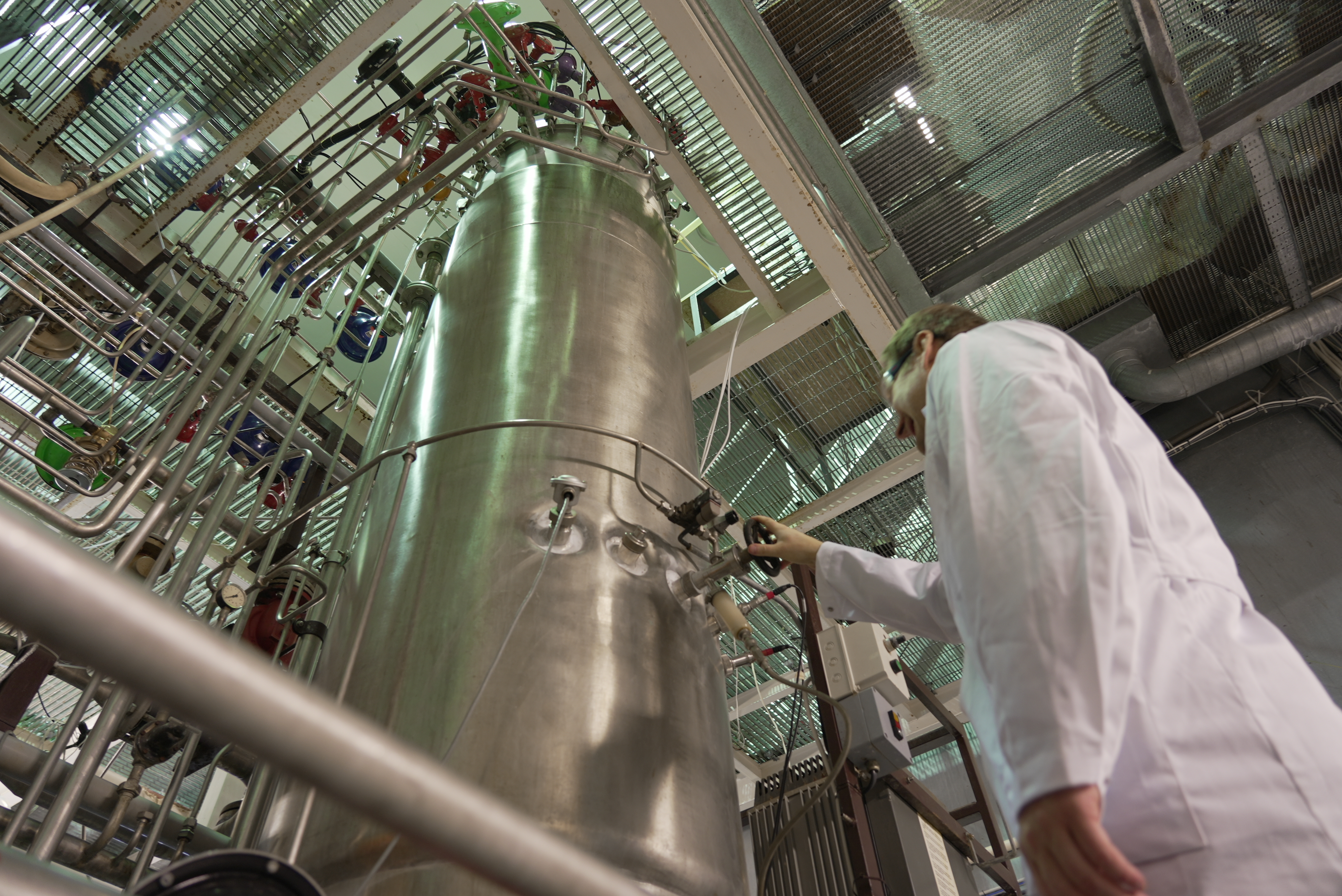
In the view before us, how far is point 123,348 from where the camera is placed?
2502 millimetres

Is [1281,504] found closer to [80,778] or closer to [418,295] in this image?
[418,295]

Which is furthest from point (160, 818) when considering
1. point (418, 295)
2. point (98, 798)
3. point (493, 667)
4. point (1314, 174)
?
point (1314, 174)

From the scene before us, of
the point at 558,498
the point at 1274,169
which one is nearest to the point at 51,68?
the point at 558,498

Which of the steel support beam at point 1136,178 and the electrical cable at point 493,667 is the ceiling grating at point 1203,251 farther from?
the electrical cable at point 493,667

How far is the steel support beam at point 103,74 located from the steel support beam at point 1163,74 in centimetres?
317

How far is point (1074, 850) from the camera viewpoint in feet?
2.40

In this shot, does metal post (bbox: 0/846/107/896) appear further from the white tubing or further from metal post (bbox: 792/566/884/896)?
the white tubing

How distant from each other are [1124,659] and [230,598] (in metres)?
1.71

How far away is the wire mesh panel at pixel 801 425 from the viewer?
159 inches

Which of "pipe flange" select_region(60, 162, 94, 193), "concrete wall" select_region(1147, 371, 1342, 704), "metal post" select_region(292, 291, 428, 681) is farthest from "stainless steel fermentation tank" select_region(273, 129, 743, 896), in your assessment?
"concrete wall" select_region(1147, 371, 1342, 704)

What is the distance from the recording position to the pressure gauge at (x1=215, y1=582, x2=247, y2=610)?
1.85 metres

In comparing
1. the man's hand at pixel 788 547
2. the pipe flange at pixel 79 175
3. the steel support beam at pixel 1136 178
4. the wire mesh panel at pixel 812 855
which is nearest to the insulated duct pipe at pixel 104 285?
the pipe flange at pixel 79 175

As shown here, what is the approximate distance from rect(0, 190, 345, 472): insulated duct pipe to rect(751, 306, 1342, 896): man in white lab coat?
226cm

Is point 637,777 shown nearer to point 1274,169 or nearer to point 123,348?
point 123,348
